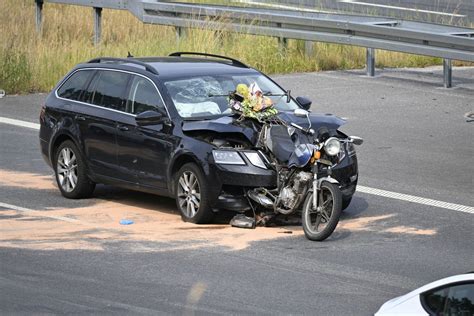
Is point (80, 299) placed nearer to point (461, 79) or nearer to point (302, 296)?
point (302, 296)

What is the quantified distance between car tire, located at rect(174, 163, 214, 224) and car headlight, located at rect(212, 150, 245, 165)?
243 millimetres

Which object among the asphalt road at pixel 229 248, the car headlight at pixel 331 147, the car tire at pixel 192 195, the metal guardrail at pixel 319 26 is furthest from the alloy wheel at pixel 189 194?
the metal guardrail at pixel 319 26

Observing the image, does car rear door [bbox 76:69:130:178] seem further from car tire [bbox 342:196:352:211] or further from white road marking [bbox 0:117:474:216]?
car tire [bbox 342:196:352:211]

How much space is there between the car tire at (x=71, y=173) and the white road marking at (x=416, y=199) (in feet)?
10.3

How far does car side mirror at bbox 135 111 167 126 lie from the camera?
13.5 m

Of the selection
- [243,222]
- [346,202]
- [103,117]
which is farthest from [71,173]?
[346,202]

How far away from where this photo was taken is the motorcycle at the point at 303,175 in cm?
1240

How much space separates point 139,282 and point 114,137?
12.6 feet

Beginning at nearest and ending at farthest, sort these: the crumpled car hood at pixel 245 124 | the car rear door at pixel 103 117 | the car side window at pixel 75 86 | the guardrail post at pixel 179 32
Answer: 1. the crumpled car hood at pixel 245 124
2. the car rear door at pixel 103 117
3. the car side window at pixel 75 86
4. the guardrail post at pixel 179 32

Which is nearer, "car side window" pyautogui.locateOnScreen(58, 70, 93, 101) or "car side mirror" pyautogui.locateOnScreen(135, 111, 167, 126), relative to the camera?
"car side mirror" pyautogui.locateOnScreen(135, 111, 167, 126)

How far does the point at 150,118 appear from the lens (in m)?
13.5

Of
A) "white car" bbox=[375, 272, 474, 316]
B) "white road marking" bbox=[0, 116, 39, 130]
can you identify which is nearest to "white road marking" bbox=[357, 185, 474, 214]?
"white road marking" bbox=[0, 116, 39, 130]

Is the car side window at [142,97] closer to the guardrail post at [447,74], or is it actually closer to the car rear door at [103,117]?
the car rear door at [103,117]

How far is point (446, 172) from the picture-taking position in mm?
15641
